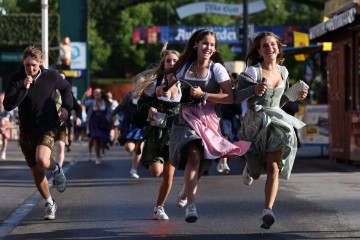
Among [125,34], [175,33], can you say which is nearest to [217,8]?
[175,33]

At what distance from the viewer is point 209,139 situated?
31.3ft

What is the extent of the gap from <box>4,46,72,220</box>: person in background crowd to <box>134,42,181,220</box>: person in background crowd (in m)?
0.86

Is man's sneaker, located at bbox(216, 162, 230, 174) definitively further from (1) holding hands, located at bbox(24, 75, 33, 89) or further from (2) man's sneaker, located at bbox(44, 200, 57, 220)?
(1) holding hands, located at bbox(24, 75, 33, 89)

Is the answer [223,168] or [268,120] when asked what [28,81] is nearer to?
[268,120]

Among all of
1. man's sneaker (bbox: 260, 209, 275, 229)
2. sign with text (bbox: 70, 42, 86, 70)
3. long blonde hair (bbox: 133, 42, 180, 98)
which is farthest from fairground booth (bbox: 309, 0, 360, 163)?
sign with text (bbox: 70, 42, 86, 70)

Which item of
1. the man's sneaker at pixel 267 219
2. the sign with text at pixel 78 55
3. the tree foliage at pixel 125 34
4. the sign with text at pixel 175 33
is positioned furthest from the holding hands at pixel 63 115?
the tree foliage at pixel 125 34

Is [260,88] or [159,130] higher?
[260,88]

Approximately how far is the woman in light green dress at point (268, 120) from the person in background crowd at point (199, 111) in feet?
0.50

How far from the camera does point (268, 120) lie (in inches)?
375

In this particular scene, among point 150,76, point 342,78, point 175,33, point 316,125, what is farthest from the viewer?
point 175,33

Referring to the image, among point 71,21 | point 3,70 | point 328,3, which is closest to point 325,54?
point 328,3

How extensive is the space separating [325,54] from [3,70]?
49.9 m

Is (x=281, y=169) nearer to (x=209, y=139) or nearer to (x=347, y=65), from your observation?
(x=209, y=139)

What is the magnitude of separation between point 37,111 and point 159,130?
1233 mm
